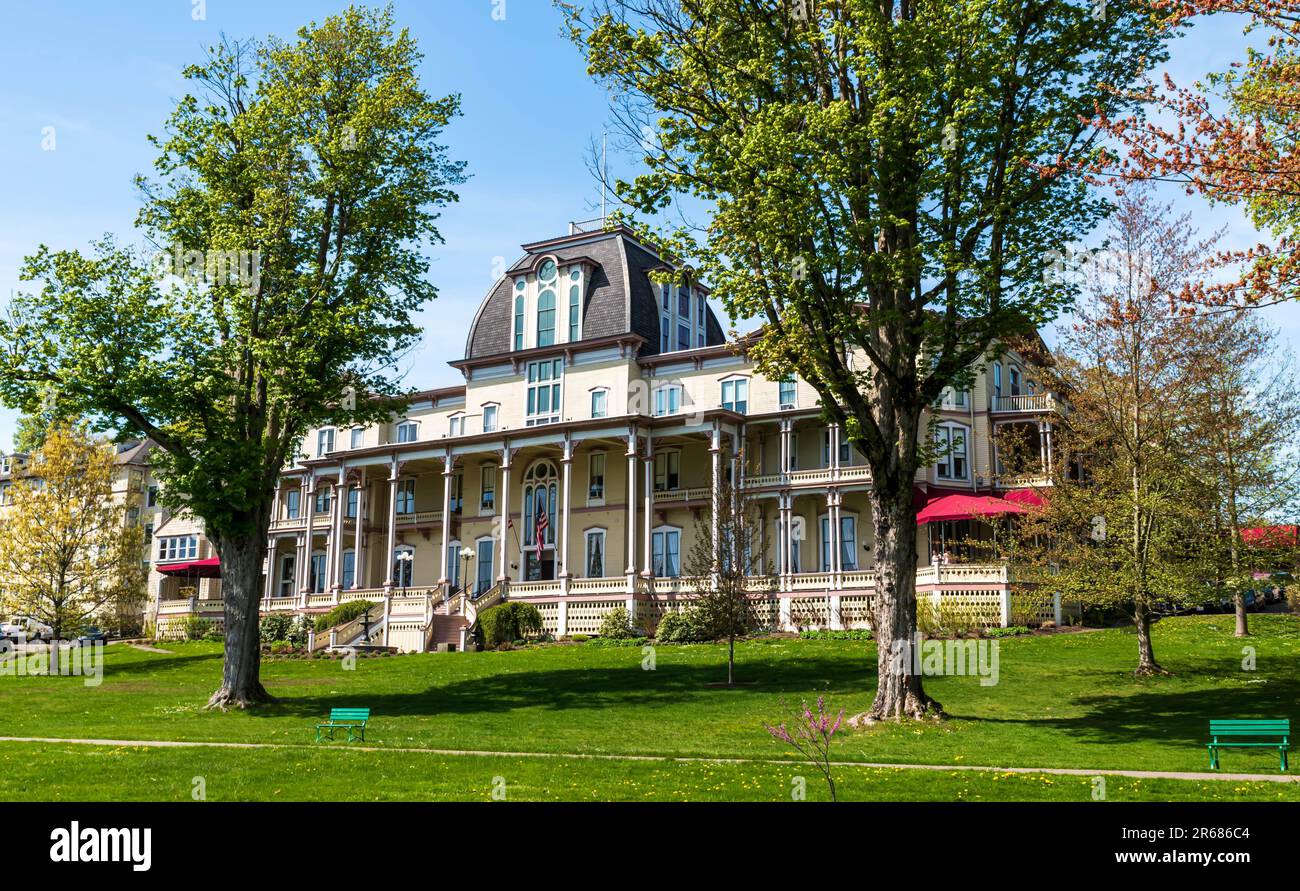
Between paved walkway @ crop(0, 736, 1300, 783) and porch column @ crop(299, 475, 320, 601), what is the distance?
3110 cm

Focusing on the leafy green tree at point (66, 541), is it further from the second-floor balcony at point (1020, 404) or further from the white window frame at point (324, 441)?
the second-floor balcony at point (1020, 404)

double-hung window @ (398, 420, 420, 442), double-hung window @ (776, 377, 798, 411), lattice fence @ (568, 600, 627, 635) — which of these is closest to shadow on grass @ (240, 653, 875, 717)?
lattice fence @ (568, 600, 627, 635)

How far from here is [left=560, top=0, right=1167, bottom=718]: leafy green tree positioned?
18.2 m

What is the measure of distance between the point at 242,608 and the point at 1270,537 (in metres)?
24.5

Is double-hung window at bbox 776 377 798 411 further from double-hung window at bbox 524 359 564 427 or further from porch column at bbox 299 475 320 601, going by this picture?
porch column at bbox 299 475 320 601

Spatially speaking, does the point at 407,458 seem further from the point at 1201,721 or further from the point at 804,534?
the point at 1201,721

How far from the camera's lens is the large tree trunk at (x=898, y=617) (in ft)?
64.7

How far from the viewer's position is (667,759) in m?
16.1

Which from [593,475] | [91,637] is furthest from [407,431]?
[91,637]

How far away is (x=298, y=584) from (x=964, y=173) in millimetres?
44436

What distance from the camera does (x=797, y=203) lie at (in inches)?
726

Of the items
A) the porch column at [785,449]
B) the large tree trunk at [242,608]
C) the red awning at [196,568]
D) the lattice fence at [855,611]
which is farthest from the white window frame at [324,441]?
the large tree trunk at [242,608]

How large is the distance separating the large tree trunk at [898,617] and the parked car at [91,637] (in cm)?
3826
